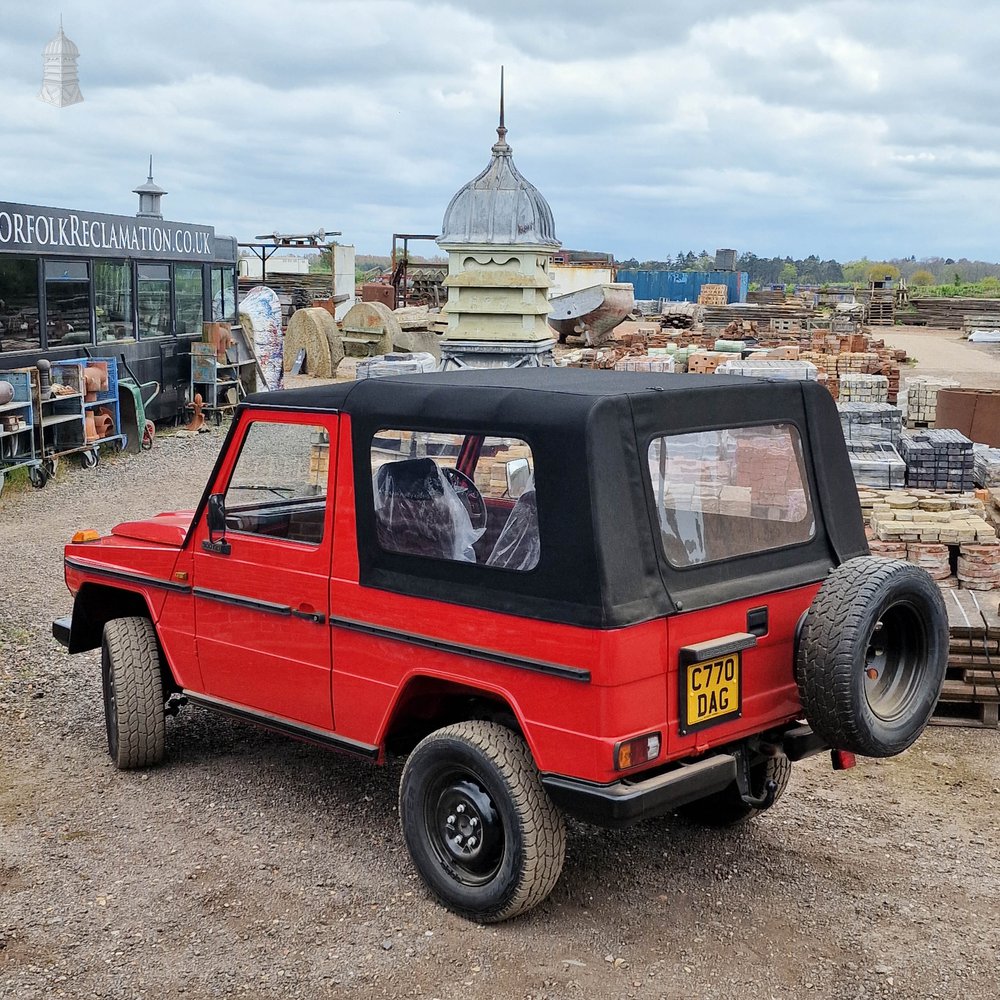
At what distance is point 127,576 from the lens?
6.18m

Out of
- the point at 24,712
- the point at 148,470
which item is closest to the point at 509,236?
the point at 148,470

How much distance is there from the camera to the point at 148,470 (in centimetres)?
1625

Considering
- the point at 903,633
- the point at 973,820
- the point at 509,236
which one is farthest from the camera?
the point at 509,236

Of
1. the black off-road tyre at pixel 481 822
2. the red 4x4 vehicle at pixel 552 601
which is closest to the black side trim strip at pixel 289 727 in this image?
the red 4x4 vehicle at pixel 552 601

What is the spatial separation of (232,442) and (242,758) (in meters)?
1.90

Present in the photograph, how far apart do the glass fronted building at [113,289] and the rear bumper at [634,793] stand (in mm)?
12150

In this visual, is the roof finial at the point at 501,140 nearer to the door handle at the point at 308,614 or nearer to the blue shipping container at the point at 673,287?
the door handle at the point at 308,614

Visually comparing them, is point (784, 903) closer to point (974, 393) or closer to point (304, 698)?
point (304, 698)

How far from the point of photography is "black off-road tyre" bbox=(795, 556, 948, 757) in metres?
4.40

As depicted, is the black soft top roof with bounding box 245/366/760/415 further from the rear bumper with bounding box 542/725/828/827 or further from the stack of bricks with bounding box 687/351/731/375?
the stack of bricks with bounding box 687/351/731/375

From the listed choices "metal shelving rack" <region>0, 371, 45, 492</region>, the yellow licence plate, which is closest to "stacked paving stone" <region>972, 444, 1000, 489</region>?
the yellow licence plate

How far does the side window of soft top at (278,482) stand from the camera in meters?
5.32

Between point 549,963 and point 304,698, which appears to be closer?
point 549,963

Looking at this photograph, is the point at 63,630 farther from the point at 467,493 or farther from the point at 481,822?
the point at 481,822
